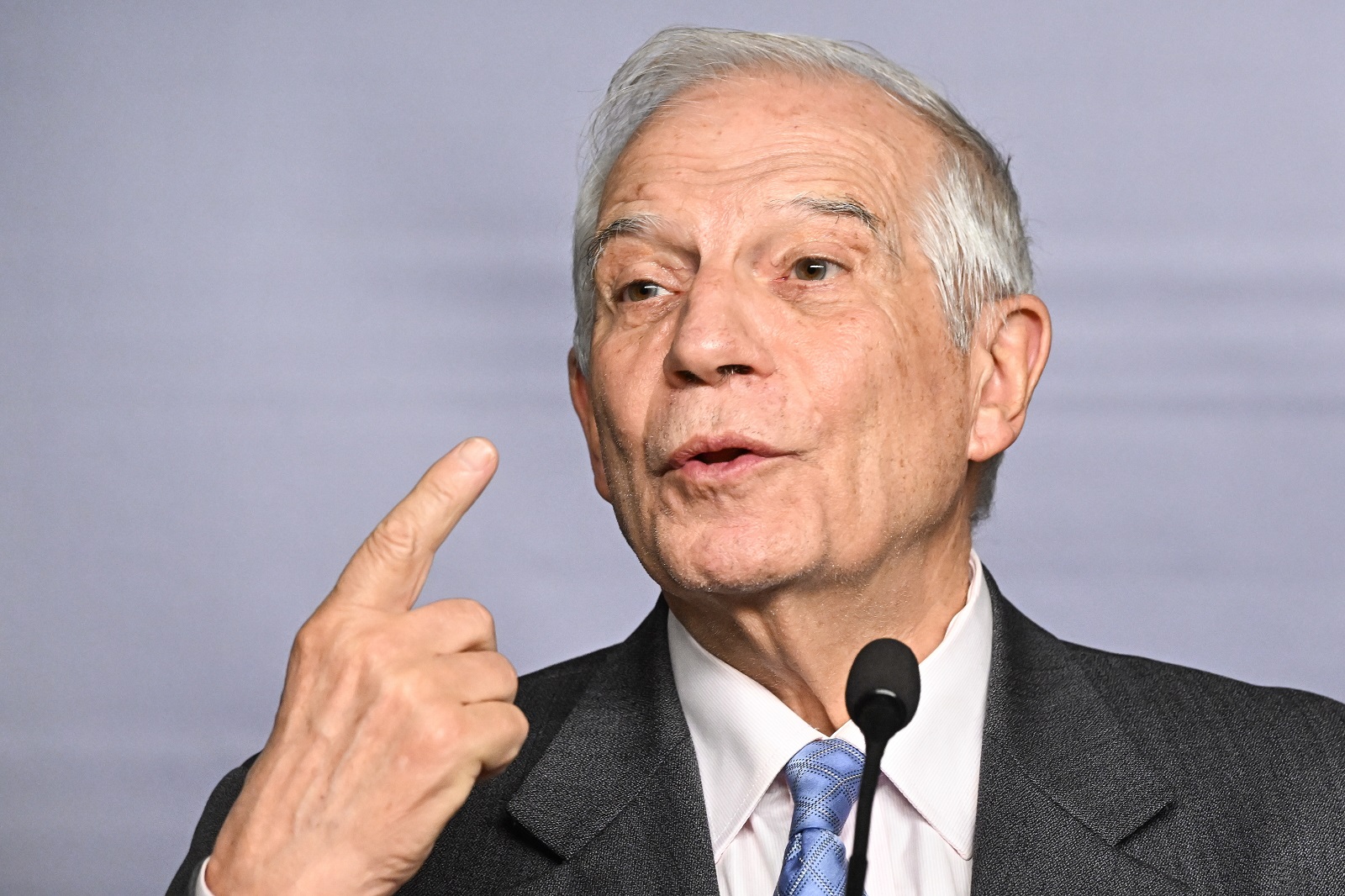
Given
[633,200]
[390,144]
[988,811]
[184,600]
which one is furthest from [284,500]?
[988,811]

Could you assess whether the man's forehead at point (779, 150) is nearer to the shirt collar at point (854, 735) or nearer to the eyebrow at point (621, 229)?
the eyebrow at point (621, 229)

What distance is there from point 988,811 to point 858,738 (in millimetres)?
179

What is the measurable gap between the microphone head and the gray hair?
0.79 m

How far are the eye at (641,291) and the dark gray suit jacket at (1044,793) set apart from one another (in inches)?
18.1

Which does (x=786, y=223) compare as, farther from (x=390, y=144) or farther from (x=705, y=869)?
(x=390, y=144)

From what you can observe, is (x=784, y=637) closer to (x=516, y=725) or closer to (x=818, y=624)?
(x=818, y=624)

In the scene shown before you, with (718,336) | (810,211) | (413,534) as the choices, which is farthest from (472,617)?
(810,211)

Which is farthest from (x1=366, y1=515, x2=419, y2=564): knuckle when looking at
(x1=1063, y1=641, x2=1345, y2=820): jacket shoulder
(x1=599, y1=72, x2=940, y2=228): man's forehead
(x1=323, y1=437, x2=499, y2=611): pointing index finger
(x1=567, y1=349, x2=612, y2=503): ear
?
(x1=1063, y1=641, x2=1345, y2=820): jacket shoulder

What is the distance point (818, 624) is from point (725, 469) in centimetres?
28

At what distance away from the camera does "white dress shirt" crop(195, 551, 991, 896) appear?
204 centimetres

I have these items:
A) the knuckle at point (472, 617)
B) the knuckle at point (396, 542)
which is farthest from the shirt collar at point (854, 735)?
the knuckle at point (396, 542)

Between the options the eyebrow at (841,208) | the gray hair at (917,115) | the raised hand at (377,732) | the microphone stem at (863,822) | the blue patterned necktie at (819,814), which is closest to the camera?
the microphone stem at (863,822)

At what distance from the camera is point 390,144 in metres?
3.21

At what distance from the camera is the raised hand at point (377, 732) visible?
1.75 m
